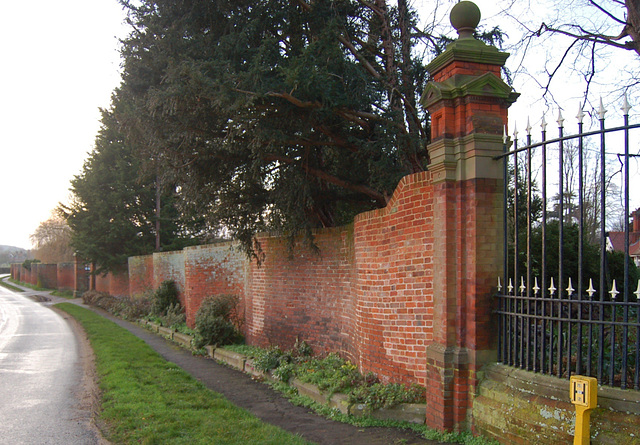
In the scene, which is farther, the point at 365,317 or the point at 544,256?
the point at 365,317

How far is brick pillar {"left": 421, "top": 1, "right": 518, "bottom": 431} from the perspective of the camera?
554 centimetres

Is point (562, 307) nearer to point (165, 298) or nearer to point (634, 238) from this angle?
point (634, 238)

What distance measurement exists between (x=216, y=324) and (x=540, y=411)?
916cm

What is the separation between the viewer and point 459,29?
6.05 metres

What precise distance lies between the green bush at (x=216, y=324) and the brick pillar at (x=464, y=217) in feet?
25.0

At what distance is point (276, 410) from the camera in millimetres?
7543

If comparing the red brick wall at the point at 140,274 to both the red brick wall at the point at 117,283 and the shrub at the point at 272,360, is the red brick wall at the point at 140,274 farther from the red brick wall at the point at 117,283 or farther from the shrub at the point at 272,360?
the shrub at the point at 272,360

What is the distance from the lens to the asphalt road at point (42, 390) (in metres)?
6.50

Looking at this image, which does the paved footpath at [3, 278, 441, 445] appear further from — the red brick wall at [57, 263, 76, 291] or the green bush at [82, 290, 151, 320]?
the red brick wall at [57, 263, 76, 291]

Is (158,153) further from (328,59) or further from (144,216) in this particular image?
(144,216)

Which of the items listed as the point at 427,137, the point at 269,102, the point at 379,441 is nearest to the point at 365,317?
the point at 379,441

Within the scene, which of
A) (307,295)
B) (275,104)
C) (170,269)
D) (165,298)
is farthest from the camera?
(170,269)

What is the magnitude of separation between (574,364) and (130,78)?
977 cm

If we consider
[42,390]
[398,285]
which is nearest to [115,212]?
[42,390]
